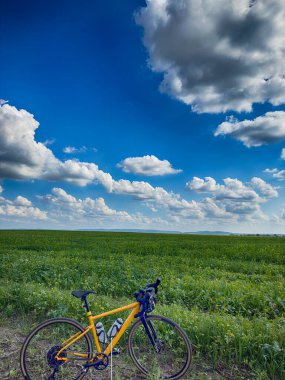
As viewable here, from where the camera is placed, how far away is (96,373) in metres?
5.38

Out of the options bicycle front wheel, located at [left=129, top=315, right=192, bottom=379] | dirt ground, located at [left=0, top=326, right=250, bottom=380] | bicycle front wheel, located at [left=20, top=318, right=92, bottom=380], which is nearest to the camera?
bicycle front wheel, located at [left=20, top=318, right=92, bottom=380]

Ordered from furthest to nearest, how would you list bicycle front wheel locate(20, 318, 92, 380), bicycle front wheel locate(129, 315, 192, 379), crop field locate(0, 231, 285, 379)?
crop field locate(0, 231, 285, 379), bicycle front wheel locate(129, 315, 192, 379), bicycle front wheel locate(20, 318, 92, 380)

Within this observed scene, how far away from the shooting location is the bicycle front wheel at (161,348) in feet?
16.4

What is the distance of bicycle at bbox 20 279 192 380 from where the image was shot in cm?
486

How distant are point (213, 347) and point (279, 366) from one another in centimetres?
126

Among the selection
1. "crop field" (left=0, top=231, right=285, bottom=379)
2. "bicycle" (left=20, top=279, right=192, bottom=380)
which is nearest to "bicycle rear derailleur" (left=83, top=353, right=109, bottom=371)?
"bicycle" (left=20, top=279, right=192, bottom=380)

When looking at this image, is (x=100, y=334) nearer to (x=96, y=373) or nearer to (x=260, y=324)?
(x=96, y=373)

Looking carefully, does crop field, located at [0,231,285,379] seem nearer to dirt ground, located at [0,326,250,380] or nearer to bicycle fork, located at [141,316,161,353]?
dirt ground, located at [0,326,250,380]

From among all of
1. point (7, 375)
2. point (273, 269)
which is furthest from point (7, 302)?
point (273, 269)

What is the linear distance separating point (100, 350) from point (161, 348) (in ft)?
4.78

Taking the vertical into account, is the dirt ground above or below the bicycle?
below

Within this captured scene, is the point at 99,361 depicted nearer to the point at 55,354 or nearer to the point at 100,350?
the point at 100,350

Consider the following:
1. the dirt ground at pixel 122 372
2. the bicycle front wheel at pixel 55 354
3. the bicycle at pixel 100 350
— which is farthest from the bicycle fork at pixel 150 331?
the bicycle front wheel at pixel 55 354

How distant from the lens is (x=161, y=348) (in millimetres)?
5746
